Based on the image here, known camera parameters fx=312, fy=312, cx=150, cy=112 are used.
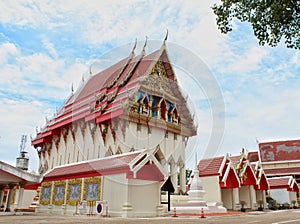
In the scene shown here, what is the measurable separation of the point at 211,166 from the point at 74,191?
8659mm

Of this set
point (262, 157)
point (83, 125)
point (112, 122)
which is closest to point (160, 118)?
A: point (112, 122)

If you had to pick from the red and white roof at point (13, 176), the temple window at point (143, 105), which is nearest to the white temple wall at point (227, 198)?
the temple window at point (143, 105)

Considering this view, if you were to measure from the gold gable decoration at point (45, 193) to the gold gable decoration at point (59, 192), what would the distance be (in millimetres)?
539

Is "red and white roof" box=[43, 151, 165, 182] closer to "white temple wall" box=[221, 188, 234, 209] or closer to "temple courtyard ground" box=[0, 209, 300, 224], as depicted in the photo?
"temple courtyard ground" box=[0, 209, 300, 224]

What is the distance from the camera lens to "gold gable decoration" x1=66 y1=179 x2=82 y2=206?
13508mm

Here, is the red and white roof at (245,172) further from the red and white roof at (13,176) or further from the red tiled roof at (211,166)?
the red and white roof at (13,176)

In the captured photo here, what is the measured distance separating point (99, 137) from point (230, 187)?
868cm

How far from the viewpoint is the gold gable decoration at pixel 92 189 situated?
41.0ft

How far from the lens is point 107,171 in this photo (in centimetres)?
1229

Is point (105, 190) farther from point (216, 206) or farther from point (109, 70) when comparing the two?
point (109, 70)

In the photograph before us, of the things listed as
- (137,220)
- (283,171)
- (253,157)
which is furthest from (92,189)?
(253,157)

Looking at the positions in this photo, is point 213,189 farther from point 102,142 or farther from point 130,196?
point 130,196

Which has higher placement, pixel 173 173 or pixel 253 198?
pixel 173 173

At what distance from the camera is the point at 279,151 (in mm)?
34156
